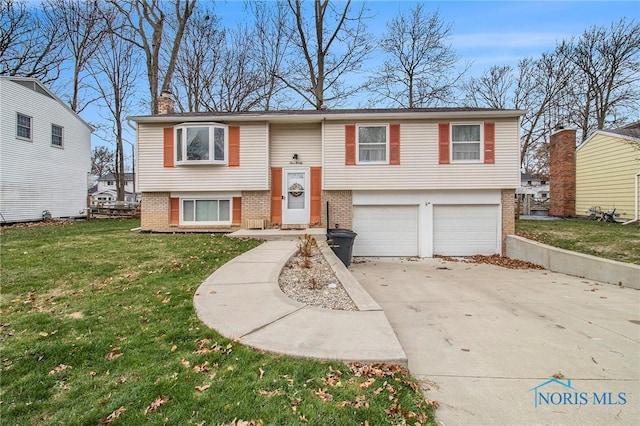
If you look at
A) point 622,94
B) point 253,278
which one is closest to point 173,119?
point 253,278

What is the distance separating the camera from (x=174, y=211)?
1186 cm

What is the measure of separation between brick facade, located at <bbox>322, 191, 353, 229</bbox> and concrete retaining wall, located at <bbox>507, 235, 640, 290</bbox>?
5.66 metres

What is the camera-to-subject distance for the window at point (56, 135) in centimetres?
1697

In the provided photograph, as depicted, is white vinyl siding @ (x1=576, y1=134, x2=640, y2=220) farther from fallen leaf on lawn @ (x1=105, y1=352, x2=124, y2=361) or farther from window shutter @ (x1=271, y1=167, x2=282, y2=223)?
fallen leaf on lawn @ (x1=105, y1=352, x2=124, y2=361)

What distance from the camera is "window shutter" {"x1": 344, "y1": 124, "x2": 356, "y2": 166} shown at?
11.5 meters

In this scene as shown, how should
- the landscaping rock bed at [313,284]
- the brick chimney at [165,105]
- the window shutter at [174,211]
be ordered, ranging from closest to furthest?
1. the landscaping rock bed at [313,284]
2. the window shutter at [174,211]
3. the brick chimney at [165,105]

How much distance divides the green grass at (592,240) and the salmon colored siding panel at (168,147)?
12.9 metres

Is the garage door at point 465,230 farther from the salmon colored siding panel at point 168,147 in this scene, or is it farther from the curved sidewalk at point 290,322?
the salmon colored siding panel at point 168,147

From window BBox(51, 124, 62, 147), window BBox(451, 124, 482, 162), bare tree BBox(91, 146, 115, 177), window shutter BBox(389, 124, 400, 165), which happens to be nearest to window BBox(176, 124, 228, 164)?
window shutter BBox(389, 124, 400, 165)

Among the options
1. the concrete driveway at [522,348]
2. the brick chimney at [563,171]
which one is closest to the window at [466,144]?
the concrete driveway at [522,348]

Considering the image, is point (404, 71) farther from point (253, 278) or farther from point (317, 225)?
point (253, 278)

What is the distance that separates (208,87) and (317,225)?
16675 millimetres

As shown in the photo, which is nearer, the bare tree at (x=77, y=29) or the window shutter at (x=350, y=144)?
the window shutter at (x=350, y=144)

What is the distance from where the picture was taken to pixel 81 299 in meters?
4.41
